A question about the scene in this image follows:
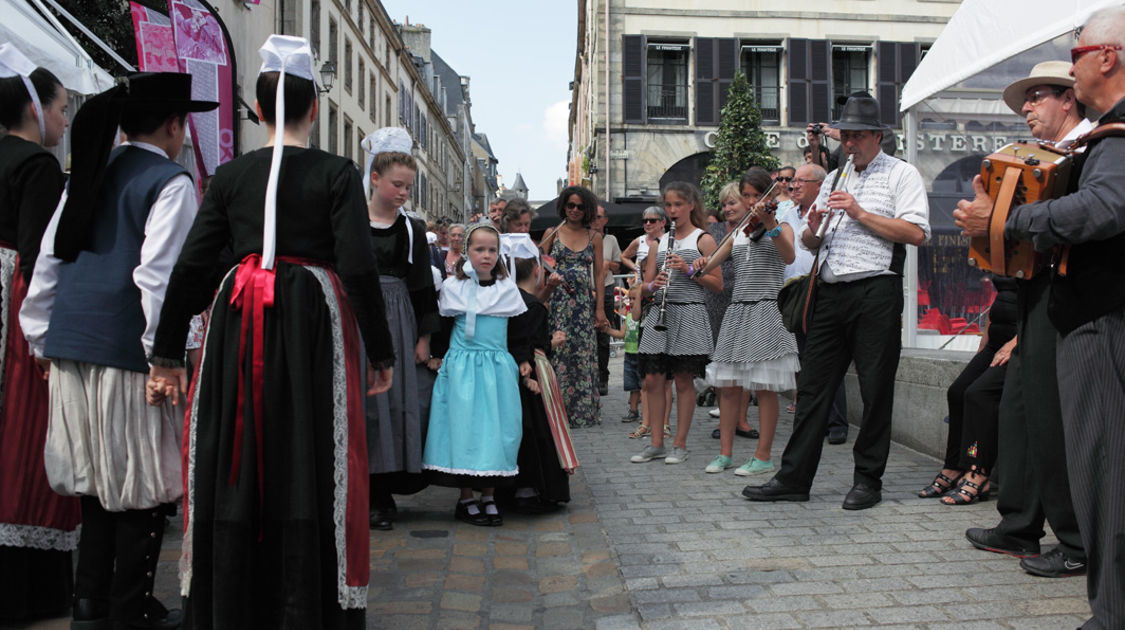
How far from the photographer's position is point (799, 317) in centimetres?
532

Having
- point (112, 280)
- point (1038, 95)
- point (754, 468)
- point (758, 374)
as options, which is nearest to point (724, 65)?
point (758, 374)

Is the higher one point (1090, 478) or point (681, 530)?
point (1090, 478)

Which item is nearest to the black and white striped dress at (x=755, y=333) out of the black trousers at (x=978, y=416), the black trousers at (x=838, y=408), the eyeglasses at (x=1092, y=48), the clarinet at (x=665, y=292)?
the clarinet at (x=665, y=292)

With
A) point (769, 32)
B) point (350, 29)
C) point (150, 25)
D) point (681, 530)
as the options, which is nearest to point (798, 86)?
point (769, 32)

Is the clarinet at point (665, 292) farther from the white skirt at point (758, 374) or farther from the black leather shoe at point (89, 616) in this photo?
the black leather shoe at point (89, 616)

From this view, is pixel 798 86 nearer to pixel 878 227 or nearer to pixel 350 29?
pixel 350 29

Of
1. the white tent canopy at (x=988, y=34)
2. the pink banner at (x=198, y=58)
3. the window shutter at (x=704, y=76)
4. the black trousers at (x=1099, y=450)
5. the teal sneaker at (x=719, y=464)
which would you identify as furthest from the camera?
the window shutter at (x=704, y=76)

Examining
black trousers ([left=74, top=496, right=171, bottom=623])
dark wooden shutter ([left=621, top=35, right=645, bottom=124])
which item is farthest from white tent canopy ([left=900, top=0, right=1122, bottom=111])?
dark wooden shutter ([left=621, top=35, right=645, bottom=124])

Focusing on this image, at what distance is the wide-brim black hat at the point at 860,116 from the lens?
502 cm

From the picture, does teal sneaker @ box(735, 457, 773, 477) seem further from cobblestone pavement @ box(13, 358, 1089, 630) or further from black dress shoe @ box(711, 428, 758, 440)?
black dress shoe @ box(711, 428, 758, 440)

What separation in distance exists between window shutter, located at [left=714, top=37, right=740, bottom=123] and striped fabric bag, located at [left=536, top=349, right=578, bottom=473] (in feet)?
71.4

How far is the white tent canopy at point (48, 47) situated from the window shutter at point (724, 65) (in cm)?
2116

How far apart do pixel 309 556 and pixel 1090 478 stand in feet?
7.99

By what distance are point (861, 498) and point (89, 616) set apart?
12.2 ft
